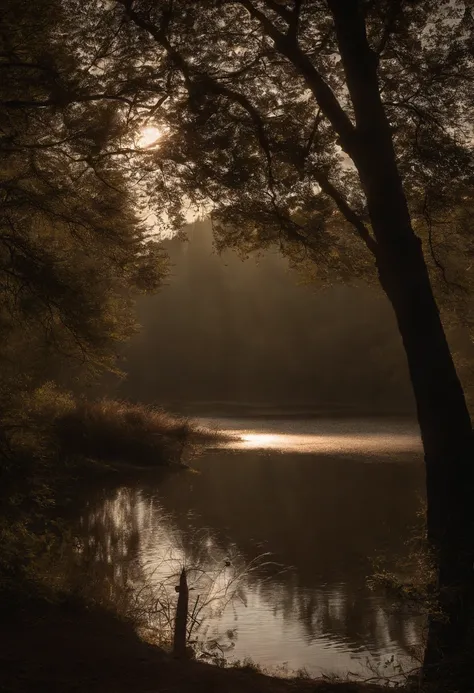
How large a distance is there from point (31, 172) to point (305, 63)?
4103mm

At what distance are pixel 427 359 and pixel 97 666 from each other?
407 cm

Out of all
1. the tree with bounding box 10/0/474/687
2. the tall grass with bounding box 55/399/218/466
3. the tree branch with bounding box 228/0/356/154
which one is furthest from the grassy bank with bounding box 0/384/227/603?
the tree branch with bounding box 228/0/356/154

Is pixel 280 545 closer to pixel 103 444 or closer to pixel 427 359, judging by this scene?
pixel 427 359

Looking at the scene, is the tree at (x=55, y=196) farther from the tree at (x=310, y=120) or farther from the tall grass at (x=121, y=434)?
the tall grass at (x=121, y=434)

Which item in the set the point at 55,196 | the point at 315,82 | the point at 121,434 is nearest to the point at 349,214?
the point at 315,82

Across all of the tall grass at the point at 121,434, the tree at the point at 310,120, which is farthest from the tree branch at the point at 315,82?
the tall grass at the point at 121,434

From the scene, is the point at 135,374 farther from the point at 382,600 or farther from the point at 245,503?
the point at 382,600

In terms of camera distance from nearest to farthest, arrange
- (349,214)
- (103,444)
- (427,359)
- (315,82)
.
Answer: (427,359) < (315,82) < (349,214) < (103,444)

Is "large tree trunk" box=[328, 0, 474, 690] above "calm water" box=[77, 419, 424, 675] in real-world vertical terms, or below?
above

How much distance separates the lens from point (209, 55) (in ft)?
31.0

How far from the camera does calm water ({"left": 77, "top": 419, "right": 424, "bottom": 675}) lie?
1009cm

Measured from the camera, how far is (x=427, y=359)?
7.21 metres

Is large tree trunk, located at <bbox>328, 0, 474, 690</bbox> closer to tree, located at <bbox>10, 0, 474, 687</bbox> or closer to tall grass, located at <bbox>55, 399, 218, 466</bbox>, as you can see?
tree, located at <bbox>10, 0, 474, 687</bbox>

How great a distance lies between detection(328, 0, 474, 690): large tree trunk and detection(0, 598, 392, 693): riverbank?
1160 millimetres
